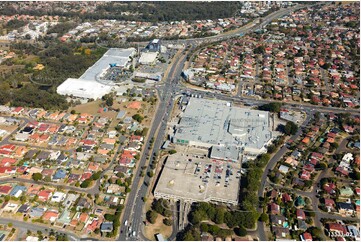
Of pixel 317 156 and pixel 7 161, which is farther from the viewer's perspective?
pixel 317 156

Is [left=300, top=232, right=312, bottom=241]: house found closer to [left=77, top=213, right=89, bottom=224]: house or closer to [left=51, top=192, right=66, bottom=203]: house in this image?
[left=77, top=213, right=89, bottom=224]: house

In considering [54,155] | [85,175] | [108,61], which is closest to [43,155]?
[54,155]

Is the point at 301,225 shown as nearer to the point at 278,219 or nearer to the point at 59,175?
the point at 278,219

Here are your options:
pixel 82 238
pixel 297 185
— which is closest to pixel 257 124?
pixel 297 185

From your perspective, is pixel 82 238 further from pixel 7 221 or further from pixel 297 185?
pixel 297 185

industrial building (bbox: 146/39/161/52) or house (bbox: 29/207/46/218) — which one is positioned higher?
industrial building (bbox: 146/39/161/52)

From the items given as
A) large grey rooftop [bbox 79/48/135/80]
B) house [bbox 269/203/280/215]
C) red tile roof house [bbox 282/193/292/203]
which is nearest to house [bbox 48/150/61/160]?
large grey rooftop [bbox 79/48/135/80]
